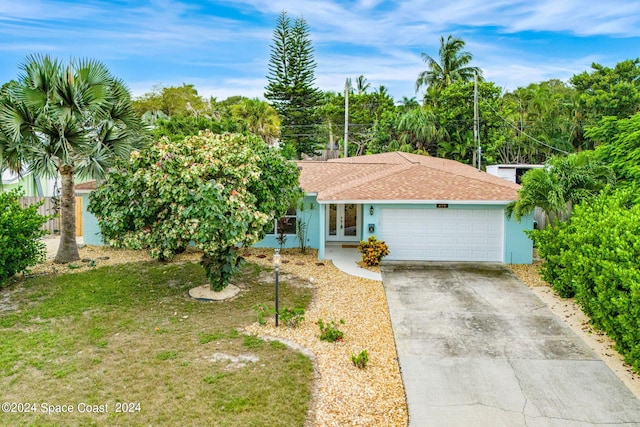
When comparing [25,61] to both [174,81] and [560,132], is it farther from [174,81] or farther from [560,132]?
[174,81]

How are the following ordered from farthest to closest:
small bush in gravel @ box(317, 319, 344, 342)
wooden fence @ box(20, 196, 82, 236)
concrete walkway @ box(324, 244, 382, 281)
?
wooden fence @ box(20, 196, 82, 236)
concrete walkway @ box(324, 244, 382, 281)
small bush in gravel @ box(317, 319, 344, 342)

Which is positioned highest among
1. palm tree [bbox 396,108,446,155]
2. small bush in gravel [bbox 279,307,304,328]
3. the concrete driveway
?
palm tree [bbox 396,108,446,155]

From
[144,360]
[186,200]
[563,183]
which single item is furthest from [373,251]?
[144,360]

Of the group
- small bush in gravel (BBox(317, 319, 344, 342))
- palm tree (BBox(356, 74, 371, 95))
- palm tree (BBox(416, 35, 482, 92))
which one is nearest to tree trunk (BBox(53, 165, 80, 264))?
small bush in gravel (BBox(317, 319, 344, 342))

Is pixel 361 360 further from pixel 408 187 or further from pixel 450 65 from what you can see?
pixel 450 65

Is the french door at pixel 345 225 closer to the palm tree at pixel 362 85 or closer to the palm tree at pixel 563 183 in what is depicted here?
the palm tree at pixel 563 183

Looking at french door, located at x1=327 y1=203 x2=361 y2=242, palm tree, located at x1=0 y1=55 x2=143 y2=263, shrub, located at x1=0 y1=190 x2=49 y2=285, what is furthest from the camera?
french door, located at x1=327 y1=203 x2=361 y2=242

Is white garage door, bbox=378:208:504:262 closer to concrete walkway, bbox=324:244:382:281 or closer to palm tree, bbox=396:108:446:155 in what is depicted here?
concrete walkway, bbox=324:244:382:281
